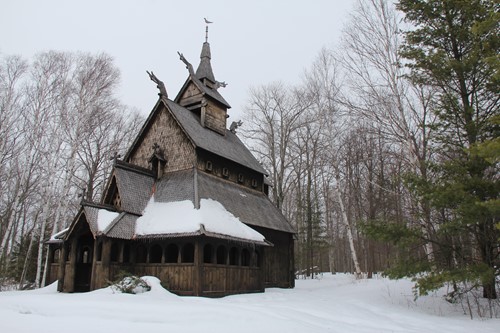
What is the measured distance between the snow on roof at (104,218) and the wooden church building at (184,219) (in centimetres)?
4

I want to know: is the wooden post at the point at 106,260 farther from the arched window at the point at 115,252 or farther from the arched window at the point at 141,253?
the arched window at the point at 141,253

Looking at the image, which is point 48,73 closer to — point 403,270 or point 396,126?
point 396,126

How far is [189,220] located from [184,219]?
0.32 m

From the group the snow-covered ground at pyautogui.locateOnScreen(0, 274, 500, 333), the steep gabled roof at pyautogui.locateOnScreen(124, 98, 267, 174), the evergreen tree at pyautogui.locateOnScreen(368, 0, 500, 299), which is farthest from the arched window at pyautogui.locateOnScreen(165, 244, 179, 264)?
the evergreen tree at pyautogui.locateOnScreen(368, 0, 500, 299)

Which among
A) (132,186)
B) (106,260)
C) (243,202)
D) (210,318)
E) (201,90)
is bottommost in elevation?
(210,318)

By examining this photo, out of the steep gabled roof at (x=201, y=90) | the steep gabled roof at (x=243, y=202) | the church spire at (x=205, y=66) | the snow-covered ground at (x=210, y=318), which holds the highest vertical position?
the church spire at (x=205, y=66)

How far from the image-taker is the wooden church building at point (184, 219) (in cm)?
1500

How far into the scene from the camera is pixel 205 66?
990 inches

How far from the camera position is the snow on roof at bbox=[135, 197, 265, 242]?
49.1 feet

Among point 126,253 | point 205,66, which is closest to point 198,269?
point 126,253

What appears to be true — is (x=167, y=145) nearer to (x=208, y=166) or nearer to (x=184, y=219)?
(x=208, y=166)

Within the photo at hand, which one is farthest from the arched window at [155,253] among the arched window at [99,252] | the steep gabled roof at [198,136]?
the steep gabled roof at [198,136]

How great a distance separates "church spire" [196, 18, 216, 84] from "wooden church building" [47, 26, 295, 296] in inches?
61.6

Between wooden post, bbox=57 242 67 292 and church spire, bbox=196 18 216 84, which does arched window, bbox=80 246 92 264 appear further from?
church spire, bbox=196 18 216 84
